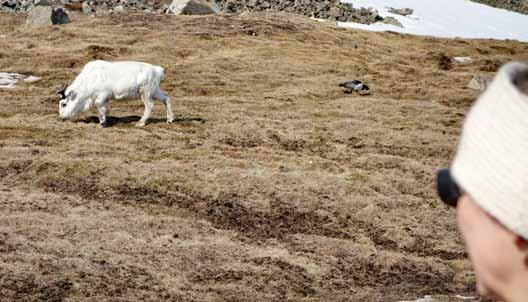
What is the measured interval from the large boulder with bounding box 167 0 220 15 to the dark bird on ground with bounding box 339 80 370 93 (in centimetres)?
3048

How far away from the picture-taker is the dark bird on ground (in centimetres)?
3719

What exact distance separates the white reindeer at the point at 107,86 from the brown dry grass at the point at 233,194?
2.84 feet

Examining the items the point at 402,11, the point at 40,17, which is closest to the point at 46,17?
the point at 40,17

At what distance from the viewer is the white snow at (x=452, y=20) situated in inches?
2977

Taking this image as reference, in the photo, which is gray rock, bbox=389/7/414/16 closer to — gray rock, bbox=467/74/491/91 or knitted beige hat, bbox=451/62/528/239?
gray rock, bbox=467/74/491/91

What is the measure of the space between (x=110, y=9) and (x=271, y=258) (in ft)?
193

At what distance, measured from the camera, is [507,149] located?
1775 millimetres

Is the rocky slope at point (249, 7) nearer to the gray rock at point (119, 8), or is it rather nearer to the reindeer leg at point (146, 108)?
the gray rock at point (119, 8)

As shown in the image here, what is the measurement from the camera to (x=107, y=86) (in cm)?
2428

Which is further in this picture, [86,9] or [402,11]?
[402,11]

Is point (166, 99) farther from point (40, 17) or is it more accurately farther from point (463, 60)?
point (40, 17)

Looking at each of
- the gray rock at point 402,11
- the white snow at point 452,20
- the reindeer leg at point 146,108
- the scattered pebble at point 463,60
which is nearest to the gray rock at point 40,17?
the white snow at point 452,20

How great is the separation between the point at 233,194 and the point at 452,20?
70.7 m

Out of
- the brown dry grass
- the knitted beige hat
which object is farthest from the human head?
the brown dry grass
